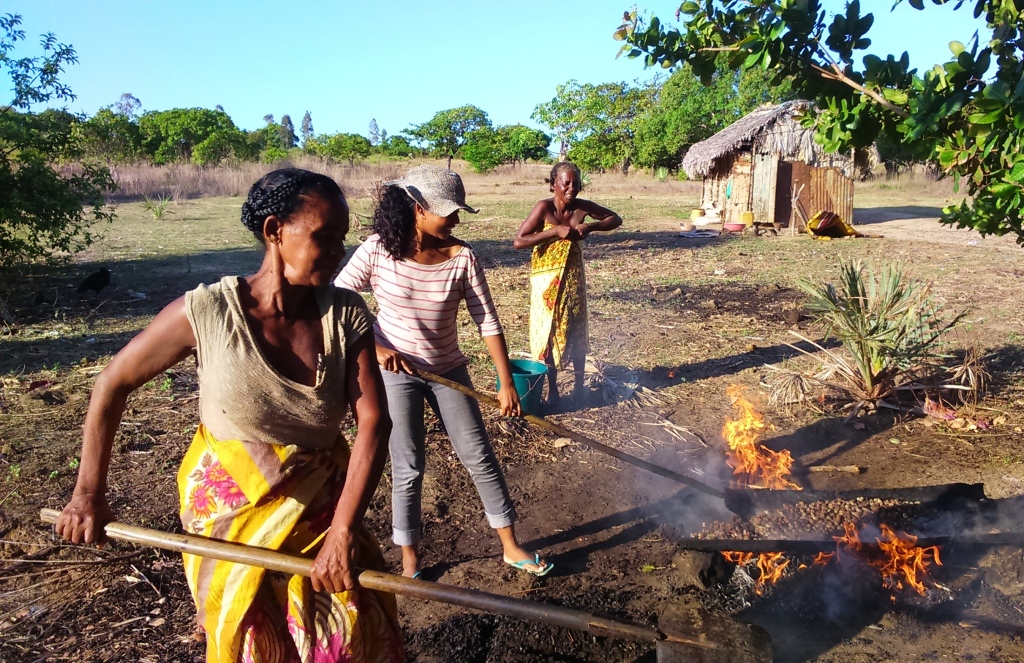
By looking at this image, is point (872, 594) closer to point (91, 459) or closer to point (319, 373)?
point (319, 373)

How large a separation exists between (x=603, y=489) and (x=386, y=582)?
2588 mm

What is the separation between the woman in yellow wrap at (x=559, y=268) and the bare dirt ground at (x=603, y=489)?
50 cm

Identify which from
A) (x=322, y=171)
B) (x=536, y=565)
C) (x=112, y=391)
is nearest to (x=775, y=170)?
(x=536, y=565)

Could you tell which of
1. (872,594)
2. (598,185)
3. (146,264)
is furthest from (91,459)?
(598,185)

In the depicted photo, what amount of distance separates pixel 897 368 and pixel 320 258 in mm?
4707

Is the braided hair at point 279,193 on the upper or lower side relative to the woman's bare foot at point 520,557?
upper

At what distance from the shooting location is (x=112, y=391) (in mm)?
1823

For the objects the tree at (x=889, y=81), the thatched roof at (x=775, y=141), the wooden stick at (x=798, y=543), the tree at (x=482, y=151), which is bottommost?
the wooden stick at (x=798, y=543)

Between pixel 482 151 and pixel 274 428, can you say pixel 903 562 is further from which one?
pixel 482 151

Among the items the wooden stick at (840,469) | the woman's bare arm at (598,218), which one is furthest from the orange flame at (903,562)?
the woman's bare arm at (598,218)

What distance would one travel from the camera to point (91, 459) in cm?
186

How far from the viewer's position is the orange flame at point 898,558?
319cm

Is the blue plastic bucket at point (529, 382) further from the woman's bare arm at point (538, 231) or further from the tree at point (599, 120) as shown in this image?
the tree at point (599, 120)

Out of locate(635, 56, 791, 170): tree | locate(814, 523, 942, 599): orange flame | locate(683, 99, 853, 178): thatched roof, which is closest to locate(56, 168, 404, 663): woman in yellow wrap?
locate(814, 523, 942, 599): orange flame
